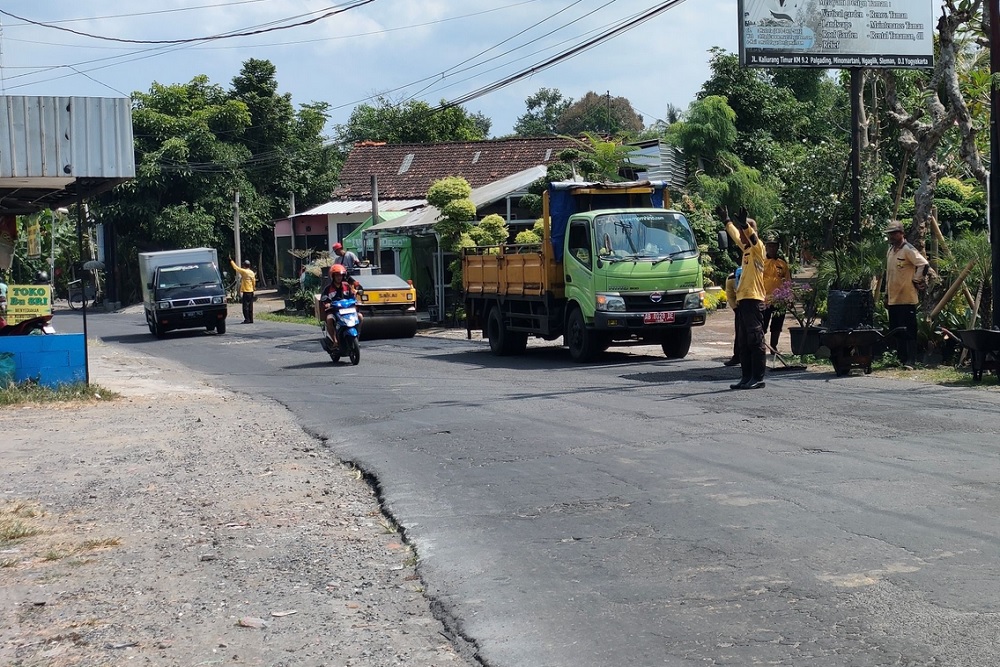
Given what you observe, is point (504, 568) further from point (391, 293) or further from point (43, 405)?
point (391, 293)

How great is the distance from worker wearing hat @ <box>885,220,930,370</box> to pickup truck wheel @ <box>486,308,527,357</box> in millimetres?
7395

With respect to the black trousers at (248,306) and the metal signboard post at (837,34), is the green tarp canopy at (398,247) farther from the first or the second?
the metal signboard post at (837,34)

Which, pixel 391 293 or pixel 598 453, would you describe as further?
pixel 391 293

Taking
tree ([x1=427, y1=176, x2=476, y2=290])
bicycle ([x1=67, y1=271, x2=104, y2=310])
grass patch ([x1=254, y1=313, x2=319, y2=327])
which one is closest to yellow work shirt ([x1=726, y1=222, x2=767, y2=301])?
tree ([x1=427, y1=176, x2=476, y2=290])

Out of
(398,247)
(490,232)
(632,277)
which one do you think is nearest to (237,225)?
(398,247)

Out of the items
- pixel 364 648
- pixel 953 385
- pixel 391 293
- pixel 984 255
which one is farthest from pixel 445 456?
pixel 391 293

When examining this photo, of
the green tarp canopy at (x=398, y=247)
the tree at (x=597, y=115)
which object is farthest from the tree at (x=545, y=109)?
the green tarp canopy at (x=398, y=247)

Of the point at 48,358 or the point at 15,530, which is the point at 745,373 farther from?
the point at 48,358

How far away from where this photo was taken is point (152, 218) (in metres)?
51.6

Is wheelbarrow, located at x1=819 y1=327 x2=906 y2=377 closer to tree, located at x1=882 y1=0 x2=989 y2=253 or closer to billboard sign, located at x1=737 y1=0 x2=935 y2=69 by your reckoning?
tree, located at x1=882 y1=0 x2=989 y2=253

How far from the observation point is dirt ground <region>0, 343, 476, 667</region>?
522cm

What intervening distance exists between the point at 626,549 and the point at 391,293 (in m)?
21.3

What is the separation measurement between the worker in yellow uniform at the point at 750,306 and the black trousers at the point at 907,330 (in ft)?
9.09

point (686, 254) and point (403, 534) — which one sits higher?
point (686, 254)
